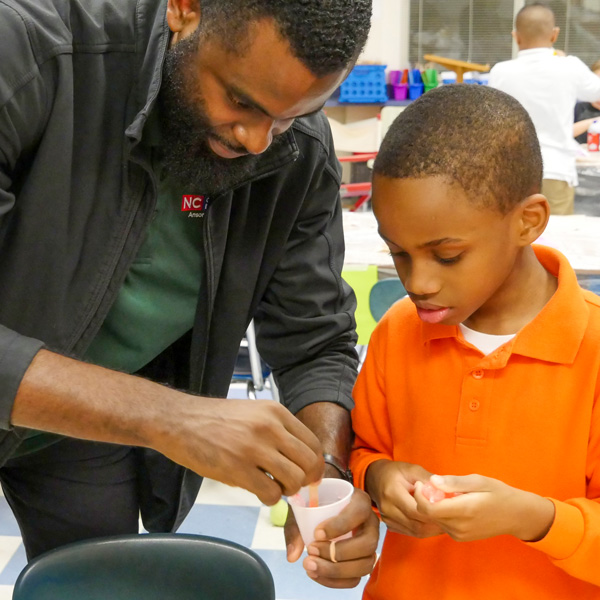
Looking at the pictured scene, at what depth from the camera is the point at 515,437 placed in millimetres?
1244

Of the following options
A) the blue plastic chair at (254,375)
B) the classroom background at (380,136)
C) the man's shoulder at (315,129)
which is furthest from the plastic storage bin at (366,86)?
the man's shoulder at (315,129)

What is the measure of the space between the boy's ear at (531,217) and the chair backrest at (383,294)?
175cm

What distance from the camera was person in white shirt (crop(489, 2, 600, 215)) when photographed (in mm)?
4938

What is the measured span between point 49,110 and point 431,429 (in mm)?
780

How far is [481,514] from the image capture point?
1100 mm

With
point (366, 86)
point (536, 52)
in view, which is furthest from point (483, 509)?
point (366, 86)

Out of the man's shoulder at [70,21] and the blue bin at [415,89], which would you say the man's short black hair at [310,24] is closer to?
the man's shoulder at [70,21]

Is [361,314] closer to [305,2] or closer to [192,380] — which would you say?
[192,380]

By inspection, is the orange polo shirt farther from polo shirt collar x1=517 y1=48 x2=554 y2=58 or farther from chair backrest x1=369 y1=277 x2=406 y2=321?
polo shirt collar x1=517 y1=48 x2=554 y2=58

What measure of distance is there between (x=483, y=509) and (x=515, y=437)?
0.18 metres

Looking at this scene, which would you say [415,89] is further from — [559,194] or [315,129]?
[315,129]

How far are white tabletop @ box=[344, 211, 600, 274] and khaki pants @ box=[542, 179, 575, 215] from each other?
3.68 ft

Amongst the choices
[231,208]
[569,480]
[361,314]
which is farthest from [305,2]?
[361,314]

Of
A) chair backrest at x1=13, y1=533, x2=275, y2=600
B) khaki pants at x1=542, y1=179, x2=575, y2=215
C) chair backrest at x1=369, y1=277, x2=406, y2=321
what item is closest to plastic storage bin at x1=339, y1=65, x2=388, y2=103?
khaki pants at x1=542, y1=179, x2=575, y2=215
